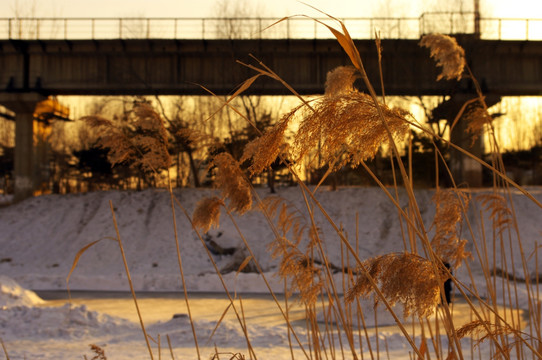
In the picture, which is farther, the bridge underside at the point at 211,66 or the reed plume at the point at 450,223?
the bridge underside at the point at 211,66

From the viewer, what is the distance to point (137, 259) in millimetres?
18406

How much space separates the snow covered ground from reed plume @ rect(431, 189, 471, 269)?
3.75m

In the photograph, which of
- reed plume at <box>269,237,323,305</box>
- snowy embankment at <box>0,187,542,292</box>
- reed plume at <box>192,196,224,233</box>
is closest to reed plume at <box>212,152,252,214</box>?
reed plume at <box>192,196,224,233</box>

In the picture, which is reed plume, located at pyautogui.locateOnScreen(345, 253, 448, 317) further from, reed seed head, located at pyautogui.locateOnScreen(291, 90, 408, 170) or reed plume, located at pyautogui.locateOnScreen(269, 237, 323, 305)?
reed plume, located at pyautogui.locateOnScreen(269, 237, 323, 305)

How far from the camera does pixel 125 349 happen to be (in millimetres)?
6746

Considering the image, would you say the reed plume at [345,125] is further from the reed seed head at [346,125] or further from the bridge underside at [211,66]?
the bridge underside at [211,66]

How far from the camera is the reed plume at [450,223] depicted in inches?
106

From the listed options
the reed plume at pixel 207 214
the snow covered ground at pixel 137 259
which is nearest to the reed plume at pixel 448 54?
the reed plume at pixel 207 214

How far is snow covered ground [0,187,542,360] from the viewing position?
7.23 m

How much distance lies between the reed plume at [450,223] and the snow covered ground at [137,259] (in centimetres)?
375

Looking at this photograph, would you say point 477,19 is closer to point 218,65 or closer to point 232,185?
point 218,65

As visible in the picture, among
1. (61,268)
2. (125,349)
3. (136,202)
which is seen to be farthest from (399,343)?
(136,202)

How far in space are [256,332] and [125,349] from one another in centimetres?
188

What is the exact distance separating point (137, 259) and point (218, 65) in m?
8.85
